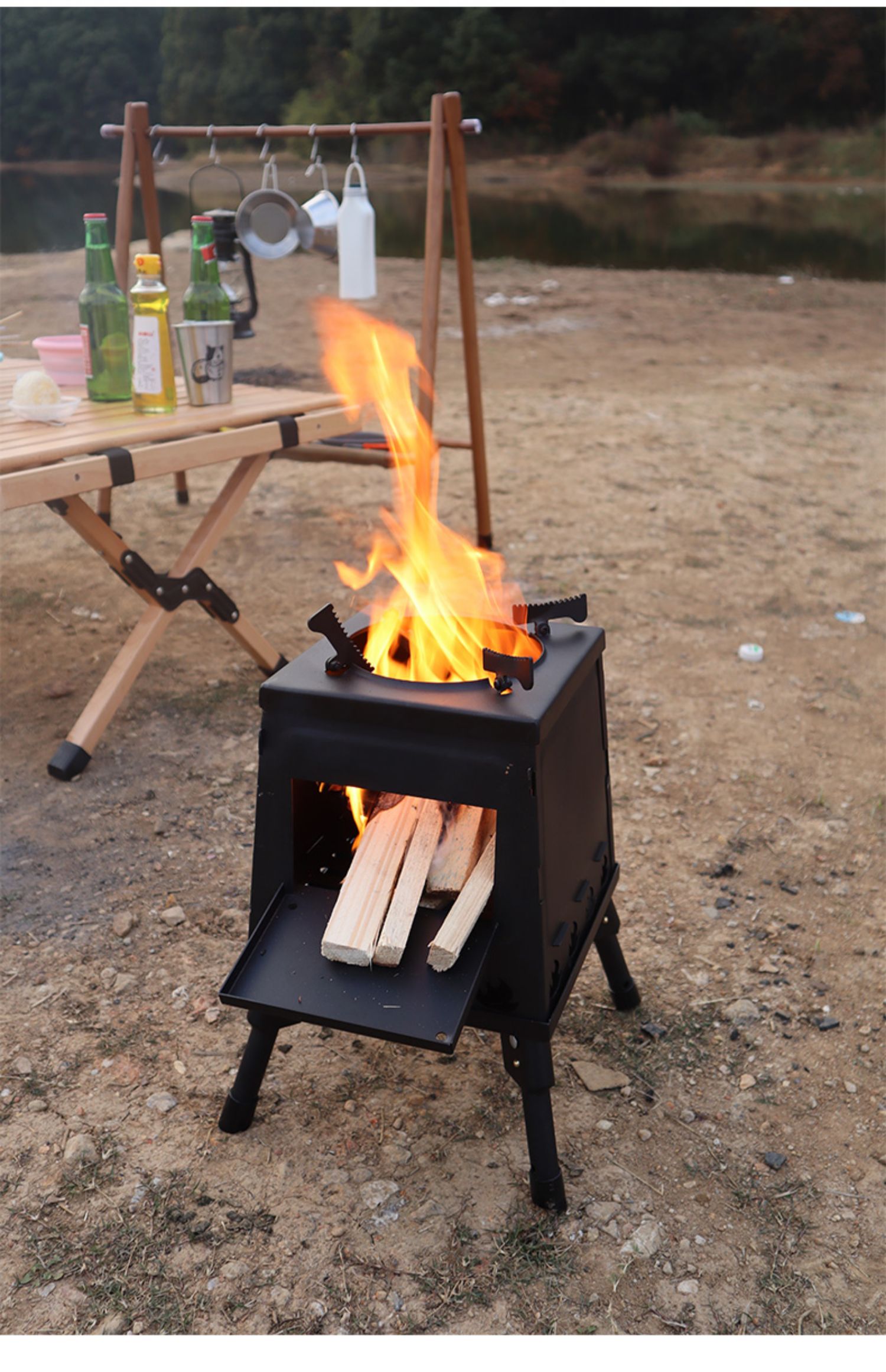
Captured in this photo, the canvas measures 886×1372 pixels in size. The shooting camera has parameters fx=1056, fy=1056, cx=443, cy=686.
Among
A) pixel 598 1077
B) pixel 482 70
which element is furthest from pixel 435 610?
pixel 482 70

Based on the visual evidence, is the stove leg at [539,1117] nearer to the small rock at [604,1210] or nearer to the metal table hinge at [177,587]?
the small rock at [604,1210]

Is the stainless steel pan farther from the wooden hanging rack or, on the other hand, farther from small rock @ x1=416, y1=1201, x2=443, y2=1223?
small rock @ x1=416, y1=1201, x2=443, y2=1223

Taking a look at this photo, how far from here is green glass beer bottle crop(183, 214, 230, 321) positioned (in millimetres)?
2754

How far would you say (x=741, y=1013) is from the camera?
194 centimetres

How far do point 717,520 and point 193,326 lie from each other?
247cm

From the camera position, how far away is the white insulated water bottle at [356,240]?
11.5 ft

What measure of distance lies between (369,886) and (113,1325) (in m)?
0.64

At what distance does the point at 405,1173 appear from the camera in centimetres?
159

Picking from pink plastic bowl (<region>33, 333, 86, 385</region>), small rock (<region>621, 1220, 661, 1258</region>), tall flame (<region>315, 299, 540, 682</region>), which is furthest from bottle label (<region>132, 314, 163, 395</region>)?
small rock (<region>621, 1220, 661, 1258</region>)

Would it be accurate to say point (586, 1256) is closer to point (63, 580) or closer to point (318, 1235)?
point (318, 1235)

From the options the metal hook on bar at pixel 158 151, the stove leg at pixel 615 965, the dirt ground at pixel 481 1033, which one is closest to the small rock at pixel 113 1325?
the dirt ground at pixel 481 1033

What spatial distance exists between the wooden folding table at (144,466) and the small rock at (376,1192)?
140 cm

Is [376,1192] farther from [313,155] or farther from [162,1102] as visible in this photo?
[313,155]

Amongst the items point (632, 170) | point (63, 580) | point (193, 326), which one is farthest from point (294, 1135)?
point (632, 170)
